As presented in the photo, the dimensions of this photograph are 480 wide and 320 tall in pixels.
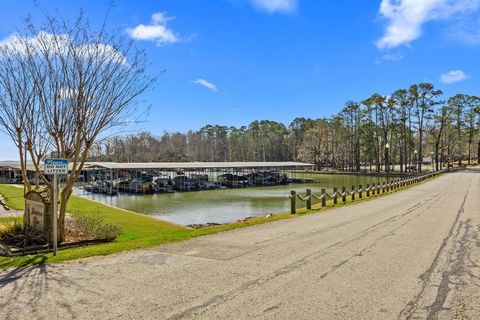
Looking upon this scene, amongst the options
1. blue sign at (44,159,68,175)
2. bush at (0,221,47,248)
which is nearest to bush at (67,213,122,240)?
bush at (0,221,47,248)

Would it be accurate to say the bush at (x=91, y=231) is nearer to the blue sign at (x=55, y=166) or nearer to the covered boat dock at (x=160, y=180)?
the blue sign at (x=55, y=166)

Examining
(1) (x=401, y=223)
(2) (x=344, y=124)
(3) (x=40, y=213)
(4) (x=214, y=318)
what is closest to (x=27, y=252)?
(3) (x=40, y=213)

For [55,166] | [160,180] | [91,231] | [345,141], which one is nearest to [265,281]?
[55,166]

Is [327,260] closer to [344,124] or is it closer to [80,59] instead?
[80,59]

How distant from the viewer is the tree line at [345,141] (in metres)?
75.0

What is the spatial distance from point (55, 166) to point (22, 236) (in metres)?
3.07

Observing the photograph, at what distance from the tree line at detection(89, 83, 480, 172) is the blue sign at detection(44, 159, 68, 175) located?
146 ft

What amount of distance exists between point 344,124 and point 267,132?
3197cm

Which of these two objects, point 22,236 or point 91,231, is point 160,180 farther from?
point 22,236

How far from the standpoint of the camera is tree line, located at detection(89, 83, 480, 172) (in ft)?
246

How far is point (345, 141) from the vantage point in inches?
3595

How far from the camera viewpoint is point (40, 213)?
9828 millimetres

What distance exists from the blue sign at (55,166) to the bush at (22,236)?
263 centimetres

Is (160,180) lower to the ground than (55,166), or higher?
lower
